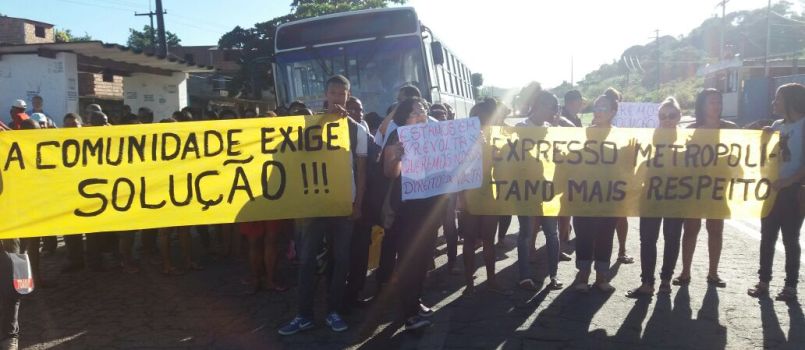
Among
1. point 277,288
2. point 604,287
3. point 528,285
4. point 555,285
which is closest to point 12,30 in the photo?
point 277,288

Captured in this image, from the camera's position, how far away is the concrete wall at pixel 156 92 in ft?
52.7

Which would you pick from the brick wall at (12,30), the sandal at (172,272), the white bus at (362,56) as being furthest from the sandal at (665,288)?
the brick wall at (12,30)

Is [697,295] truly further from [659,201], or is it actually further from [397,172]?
[397,172]

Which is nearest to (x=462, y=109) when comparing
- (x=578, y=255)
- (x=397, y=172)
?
(x=578, y=255)

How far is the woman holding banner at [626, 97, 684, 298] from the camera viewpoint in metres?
5.27

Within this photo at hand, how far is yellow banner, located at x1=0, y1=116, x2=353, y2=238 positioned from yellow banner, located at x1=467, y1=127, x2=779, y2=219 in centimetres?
133

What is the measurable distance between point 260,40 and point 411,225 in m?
32.2

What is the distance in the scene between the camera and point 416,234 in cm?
448

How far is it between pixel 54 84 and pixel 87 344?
914cm

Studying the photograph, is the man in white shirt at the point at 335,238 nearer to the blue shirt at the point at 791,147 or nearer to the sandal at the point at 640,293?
the sandal at the point at 640,293

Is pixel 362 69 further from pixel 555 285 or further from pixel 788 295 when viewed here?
pixel 788 295

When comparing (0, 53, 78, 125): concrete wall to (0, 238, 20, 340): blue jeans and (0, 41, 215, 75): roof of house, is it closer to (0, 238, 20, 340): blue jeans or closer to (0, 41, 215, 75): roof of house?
(0, 41, 215, 75): roof of house

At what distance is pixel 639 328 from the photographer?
4.57 meters

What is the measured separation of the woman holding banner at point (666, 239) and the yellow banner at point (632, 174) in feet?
0.37
